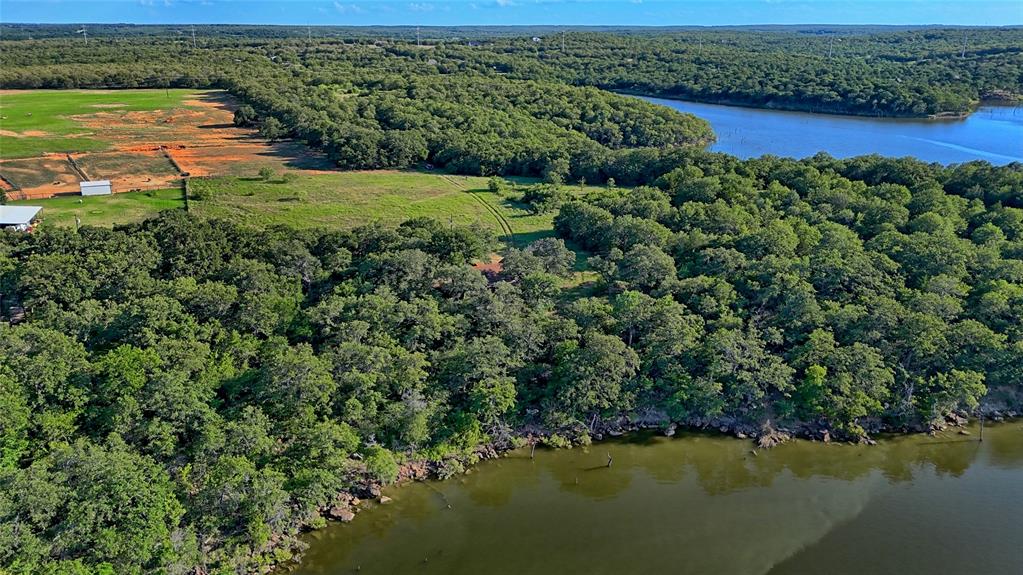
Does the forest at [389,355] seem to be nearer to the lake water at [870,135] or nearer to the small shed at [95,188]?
the small shed at [95,188]

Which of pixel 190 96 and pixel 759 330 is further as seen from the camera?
pixel 190 96

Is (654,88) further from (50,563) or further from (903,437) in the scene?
(50,563)

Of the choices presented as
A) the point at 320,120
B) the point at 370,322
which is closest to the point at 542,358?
the point at 370,322

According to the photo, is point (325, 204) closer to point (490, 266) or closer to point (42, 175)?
point (490, 266)

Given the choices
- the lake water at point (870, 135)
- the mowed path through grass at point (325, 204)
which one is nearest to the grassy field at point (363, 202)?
the mowed path through grass at point (325, 204)

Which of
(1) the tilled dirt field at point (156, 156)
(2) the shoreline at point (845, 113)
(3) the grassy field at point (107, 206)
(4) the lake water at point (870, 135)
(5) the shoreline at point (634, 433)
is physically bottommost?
(5) the shoreline at point (634, 433)

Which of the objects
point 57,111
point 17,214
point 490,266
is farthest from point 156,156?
point 490,266
